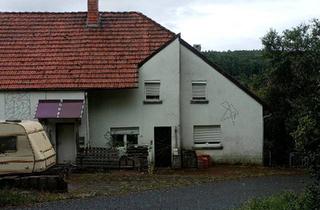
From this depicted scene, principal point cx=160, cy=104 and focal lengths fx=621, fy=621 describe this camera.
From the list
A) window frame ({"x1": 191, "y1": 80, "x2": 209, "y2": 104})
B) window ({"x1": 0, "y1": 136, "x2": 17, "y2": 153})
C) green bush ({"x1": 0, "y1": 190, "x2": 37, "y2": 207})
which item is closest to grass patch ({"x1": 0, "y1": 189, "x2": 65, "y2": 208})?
green bush ({"x1": 0, "y1": 190, "x2": 37, "y2": 207})

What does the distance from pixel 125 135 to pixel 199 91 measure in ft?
14.8

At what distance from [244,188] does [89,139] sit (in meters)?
11.0

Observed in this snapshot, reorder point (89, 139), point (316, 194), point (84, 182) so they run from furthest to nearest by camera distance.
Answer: point (89, 139), point (84, 182), point (316, 194)

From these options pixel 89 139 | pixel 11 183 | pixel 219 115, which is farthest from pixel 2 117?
pixel 219 115

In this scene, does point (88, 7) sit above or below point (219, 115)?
above

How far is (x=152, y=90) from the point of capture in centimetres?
3122

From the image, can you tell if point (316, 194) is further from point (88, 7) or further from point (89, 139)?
point (88, 7)

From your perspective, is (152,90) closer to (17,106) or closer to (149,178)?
(17,106)

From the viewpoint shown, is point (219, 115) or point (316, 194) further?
point (219, 115)

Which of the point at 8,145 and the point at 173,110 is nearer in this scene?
the point at 8,145

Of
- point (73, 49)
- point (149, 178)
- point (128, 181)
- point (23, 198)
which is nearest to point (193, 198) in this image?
point (23, 198)

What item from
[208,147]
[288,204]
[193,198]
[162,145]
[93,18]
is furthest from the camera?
[93,18]

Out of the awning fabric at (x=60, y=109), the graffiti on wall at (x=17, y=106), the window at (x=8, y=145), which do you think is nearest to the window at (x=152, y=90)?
the awning fabric at (x=60, y=109)

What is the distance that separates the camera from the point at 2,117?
98.4 ft
